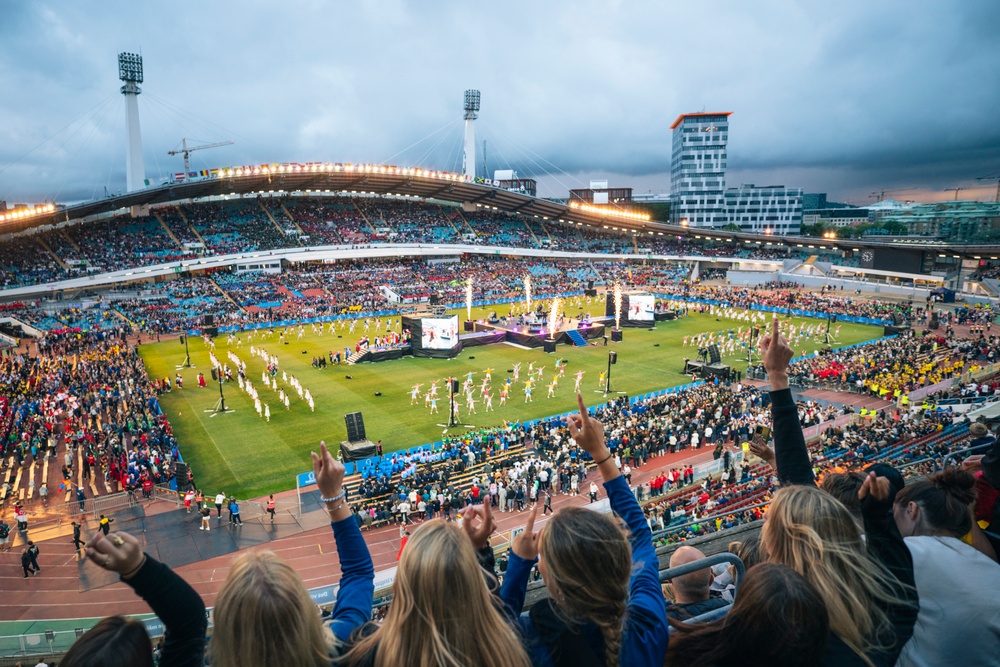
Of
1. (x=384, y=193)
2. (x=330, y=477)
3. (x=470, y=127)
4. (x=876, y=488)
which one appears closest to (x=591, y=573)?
(x=330, y=477)

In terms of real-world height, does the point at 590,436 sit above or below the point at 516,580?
above

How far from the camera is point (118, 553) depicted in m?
2.38

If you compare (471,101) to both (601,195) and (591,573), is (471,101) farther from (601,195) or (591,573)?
(591,573)

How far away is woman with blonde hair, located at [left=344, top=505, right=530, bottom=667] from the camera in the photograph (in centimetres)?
213

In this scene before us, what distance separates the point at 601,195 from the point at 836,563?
135 m

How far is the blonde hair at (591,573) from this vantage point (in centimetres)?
238

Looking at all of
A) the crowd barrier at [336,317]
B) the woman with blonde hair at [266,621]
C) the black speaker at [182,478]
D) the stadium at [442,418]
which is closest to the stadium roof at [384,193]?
the stadium at [442,418]

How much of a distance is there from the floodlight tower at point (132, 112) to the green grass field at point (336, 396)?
121ft

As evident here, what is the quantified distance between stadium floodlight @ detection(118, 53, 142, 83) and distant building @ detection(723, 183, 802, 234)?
355ft

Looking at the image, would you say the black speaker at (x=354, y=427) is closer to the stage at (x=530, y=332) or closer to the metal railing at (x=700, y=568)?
the metal railing at (x=700, y=568)

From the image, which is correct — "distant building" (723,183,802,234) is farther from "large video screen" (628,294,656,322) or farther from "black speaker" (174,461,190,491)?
"black speaker" (174,461,190,491)

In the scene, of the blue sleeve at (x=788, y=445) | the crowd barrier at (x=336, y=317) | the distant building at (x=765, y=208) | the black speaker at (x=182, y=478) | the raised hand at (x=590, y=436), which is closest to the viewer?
the raised hand at (x=590, y=436)

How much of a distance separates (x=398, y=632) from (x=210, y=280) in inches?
A: 2538

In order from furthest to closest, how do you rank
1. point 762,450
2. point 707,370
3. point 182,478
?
point 707,370, point 182,478, point 762,450
